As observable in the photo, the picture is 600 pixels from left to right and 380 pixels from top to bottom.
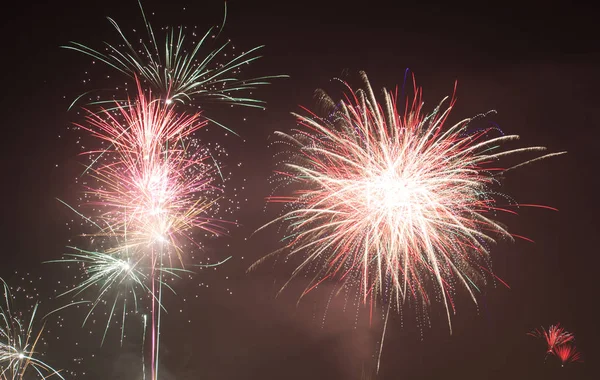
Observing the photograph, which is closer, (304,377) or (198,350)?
(198,350)

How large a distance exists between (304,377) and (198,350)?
774 centimetres

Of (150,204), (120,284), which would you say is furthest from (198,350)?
(150,204)

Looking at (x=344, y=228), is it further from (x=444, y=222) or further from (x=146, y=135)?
(x=146, y=135)

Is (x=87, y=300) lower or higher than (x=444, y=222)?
higher

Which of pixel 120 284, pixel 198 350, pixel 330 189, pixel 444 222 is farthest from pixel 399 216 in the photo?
pixel 198 350

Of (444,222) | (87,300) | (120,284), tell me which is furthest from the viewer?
(87,300)

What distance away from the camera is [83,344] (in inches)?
794

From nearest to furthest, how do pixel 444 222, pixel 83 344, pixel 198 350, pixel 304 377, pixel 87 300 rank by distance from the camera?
1. pixel 444 222
2. pixel 87 300
3. pixel 83 344
4. pixel 198 350
5. pixel 304 377

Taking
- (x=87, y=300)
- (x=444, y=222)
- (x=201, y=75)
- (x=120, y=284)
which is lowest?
(x=444, y=222)

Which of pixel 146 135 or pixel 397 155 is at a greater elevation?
pixel 146 135

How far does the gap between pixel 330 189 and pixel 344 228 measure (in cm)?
102

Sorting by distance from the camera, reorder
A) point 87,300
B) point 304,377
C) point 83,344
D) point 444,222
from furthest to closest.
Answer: point 304,377 < point 83,344 < point 87,300 < point 444,222

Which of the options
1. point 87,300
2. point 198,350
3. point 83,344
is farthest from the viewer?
point 198,350

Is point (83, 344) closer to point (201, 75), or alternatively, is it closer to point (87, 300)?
point (87, 300)
